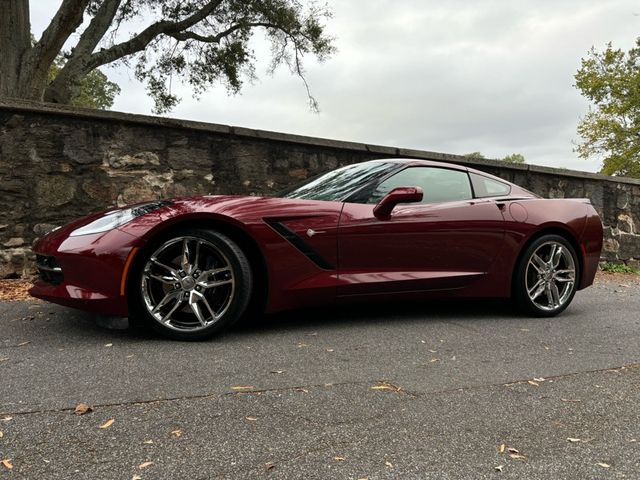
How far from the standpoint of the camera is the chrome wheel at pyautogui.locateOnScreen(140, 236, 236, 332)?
2.86 meters

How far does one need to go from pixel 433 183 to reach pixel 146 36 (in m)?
10.3

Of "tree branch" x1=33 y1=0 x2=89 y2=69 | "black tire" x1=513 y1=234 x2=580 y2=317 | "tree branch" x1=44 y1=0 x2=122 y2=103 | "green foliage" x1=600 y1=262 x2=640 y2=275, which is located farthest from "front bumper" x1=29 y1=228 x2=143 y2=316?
"tree branch" x1=44 y1=0 x2=122 y2=103

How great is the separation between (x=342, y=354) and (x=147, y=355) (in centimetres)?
106

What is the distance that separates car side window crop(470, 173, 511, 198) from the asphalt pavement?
3.83ft

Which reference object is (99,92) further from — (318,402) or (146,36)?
(318,402)

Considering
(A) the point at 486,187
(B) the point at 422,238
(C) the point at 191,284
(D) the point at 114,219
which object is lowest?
(C) the point at 191,284

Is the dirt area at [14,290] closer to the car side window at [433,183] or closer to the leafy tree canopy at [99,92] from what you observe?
the car side window at [433,183]

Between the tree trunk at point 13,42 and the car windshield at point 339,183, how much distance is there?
290 inches

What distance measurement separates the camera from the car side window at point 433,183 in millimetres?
3635

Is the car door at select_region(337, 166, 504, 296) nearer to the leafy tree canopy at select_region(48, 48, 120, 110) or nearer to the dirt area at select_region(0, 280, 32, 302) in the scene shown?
the dirt area at select_region(0, 280, 32, 302)

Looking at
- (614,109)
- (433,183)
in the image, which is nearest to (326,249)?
(433,183)

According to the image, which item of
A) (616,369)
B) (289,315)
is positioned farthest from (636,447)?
(289,315)

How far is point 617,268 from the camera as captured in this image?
8.68m

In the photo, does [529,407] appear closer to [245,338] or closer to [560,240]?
[245,338]
